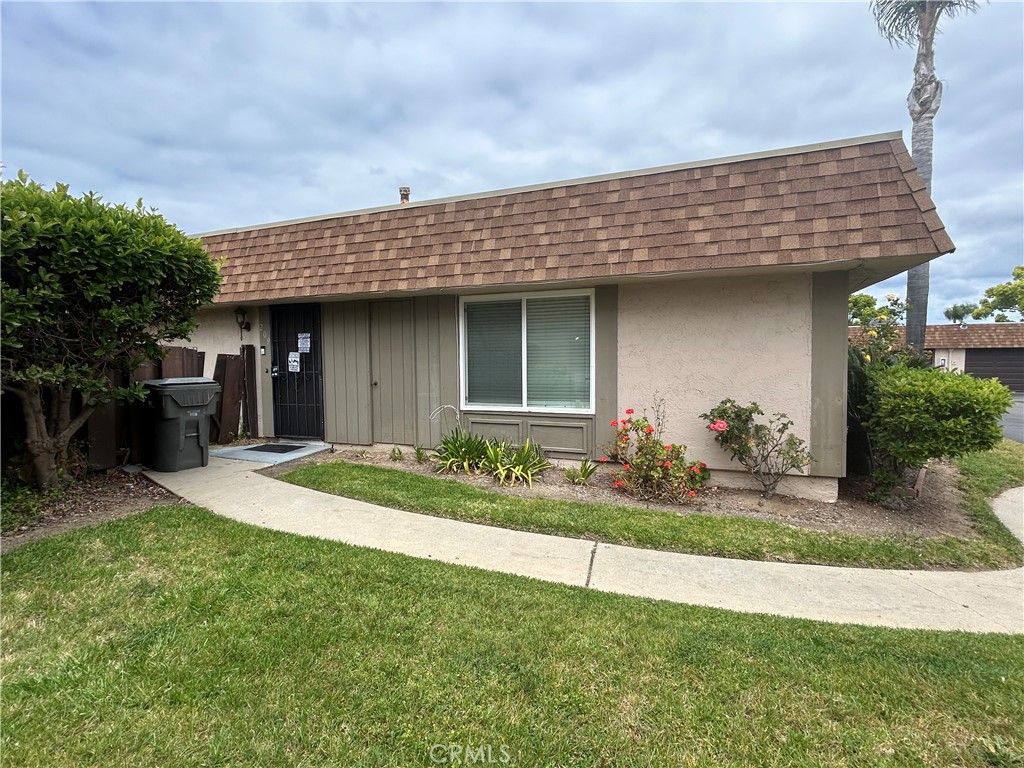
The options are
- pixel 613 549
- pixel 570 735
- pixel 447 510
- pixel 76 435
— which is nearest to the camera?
pixel 570 735

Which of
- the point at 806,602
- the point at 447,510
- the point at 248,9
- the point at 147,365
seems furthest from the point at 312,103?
the point at 806,602

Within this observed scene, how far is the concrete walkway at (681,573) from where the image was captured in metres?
2.94

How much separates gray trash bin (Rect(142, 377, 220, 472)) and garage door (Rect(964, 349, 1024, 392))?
41548 millimetres

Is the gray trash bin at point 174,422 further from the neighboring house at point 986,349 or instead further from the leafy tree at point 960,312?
the leafy tree at point 960,312

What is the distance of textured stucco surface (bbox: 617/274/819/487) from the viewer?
5.13 metres

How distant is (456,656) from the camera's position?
2.30 m

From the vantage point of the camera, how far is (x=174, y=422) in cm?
547

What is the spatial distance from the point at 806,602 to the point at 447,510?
3051 mm

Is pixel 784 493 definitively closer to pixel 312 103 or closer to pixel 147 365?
pixel 147 365

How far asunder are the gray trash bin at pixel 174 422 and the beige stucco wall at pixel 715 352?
5.34 m

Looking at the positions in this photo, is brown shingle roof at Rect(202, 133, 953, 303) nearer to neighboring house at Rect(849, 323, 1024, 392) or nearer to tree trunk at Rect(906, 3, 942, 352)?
tree trunk at Rect(906, 3, 942, 352)

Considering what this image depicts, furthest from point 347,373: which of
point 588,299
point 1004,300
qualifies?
point 1004,300

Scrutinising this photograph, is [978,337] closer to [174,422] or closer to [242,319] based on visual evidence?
[242,319]

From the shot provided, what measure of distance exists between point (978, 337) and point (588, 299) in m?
39.1
